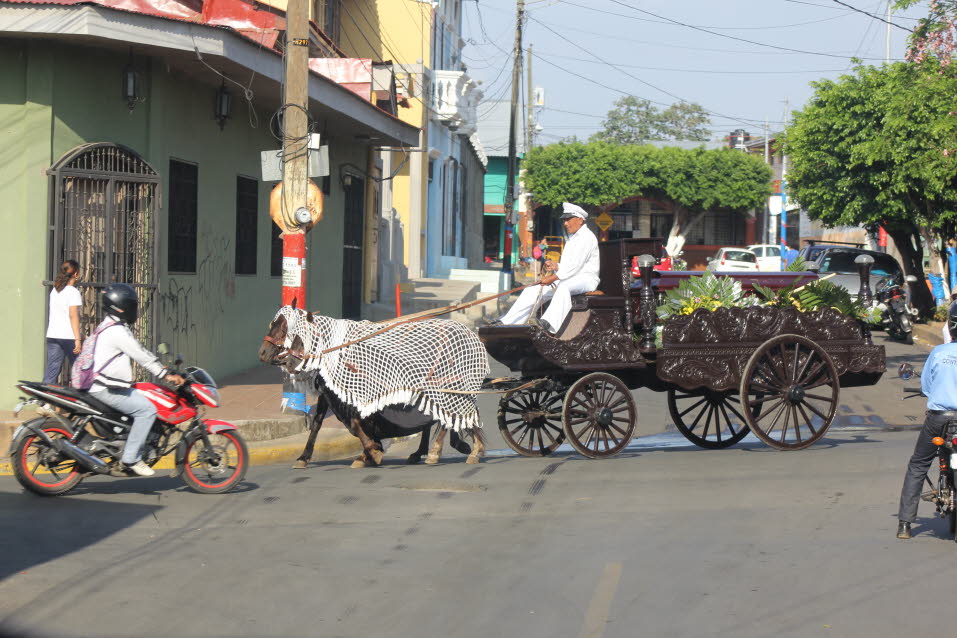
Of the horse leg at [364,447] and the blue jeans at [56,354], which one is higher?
the blue jeans at [56,354]

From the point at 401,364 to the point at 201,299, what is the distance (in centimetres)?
596

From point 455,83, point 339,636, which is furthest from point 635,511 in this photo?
point 455,83

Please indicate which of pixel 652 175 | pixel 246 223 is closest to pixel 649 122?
pixel 652 175

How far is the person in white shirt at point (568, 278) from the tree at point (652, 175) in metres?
45.7

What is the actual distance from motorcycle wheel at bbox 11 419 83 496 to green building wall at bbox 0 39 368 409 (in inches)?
155

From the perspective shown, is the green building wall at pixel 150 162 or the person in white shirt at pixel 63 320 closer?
the person in white shirt at pixel 63 320

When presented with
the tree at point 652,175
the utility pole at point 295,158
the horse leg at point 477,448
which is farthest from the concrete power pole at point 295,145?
the tree at point 652,175

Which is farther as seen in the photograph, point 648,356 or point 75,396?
point 648,356

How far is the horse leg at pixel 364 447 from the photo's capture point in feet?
32.2

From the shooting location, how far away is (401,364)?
9688 mm

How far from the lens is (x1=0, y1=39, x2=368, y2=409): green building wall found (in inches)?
466

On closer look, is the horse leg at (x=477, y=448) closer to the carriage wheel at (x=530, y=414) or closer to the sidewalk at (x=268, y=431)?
the carriage wheel at (x=530, y=414)

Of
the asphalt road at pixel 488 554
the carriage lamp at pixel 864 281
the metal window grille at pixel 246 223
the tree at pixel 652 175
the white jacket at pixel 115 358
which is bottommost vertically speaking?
the asphalt road at pixel 488 554

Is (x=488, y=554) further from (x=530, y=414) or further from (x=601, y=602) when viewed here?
(x=530, y=414)
